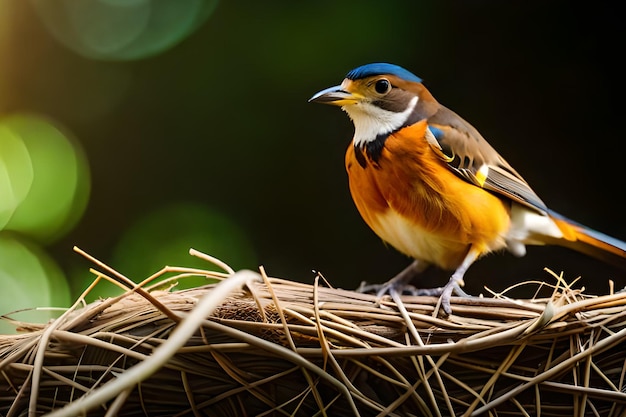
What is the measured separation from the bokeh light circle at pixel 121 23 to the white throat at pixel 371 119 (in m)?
0.70

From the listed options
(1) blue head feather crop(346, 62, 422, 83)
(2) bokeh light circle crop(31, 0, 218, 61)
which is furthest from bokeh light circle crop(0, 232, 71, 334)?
(1) blue head feather crop(346, 62, 422, 83)

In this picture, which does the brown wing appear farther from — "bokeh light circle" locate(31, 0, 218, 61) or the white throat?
"bokeh light circle" locate(31, 0, 218, 61)

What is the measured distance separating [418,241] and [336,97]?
261 mm

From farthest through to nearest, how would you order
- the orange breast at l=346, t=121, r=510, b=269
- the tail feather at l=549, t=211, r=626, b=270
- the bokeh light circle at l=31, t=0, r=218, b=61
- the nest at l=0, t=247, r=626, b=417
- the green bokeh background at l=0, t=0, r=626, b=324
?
the bokeh light circle at l=31, t=0, r=218, b=61 → the green bokeh background at l=0, t=0, r=626, b=324 → the tail feather at l=549, t=211, r=626, b=270 → the orange breast at l=346, t=121, r=510, b=269 → the nest at l=0, t=247, r=626, b=417

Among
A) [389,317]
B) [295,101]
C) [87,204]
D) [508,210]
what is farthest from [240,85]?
[389,317]

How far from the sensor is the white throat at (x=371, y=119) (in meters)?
0.96

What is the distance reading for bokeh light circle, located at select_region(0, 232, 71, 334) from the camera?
1367 mm

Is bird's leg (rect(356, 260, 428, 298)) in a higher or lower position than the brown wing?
lower

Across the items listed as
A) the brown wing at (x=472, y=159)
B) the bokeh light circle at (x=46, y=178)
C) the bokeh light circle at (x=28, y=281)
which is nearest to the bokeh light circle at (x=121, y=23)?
the bokeh light circle at (x=46, y=178)

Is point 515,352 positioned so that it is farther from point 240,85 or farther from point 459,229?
point 240,85

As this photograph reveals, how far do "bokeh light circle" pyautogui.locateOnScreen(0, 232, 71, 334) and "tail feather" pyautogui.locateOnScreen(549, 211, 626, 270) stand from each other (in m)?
1.09

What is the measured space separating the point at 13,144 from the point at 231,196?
0.53 meters

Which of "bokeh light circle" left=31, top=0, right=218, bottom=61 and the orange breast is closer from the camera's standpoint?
the orange breast

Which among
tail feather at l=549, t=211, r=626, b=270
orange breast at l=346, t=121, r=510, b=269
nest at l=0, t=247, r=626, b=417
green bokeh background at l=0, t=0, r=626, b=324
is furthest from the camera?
green bokeh background at l=0, t=0, r=626, b=324
